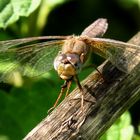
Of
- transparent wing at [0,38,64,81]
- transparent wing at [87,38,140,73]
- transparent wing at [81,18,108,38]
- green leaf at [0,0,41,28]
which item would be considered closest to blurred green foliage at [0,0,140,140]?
green leaf at [0,0,41,28]

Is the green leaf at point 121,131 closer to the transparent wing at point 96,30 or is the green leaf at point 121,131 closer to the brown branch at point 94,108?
the brown branch at point 94,108

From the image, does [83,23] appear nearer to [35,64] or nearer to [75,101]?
[35,64]

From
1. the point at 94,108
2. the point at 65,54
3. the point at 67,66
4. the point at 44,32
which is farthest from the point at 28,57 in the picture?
the point at 44,32

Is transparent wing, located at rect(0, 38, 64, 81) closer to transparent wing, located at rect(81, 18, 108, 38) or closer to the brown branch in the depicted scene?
transparent wing, located at rect(81, 18, 108, 38)

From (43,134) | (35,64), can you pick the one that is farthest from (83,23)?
(43,134)

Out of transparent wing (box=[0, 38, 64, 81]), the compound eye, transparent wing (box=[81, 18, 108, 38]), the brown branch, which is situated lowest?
the brown branch

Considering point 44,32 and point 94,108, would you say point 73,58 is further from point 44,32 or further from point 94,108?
point 44,32
